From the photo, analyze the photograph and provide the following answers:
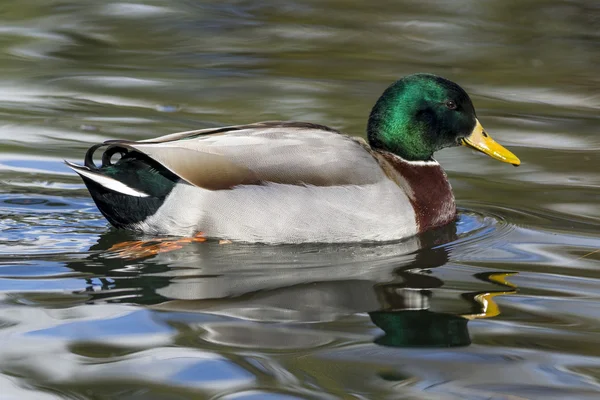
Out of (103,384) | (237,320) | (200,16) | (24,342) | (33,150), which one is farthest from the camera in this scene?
(200,16)

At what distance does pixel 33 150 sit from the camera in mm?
7719

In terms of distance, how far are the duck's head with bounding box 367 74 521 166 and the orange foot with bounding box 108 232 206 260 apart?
1318mm

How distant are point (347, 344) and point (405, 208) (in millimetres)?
1941

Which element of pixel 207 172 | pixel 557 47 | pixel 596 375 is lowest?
pixel 596 375

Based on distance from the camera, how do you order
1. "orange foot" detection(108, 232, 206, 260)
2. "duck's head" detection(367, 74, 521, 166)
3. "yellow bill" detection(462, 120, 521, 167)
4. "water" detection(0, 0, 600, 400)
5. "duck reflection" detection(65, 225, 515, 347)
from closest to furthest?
"water" detection(0, 0, 600, 400), "duck reflection" detection(65, 225, 515, 347), "orange foot" detection(108, 232, 206, 260), "duck's head" detection(367, 74, 521, 166), "yellow bill" detection(462, 120, 521, 167)

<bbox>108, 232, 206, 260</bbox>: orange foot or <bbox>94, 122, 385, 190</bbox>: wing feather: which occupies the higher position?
<bbox>94, 122, 385, 190</bbox>: wing feather

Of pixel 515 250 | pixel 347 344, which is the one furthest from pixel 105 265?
pixel 515 250

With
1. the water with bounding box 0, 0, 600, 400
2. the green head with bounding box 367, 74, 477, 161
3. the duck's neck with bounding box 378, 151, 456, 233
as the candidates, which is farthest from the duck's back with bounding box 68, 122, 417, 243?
the green head with bounding box 367, 74, 477, 161

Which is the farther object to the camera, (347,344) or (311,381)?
(347,344)

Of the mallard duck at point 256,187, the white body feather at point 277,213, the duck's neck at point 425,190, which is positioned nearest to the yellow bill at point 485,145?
the duck's neck at point 425,190

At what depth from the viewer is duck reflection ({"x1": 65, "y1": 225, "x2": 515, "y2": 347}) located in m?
4.66

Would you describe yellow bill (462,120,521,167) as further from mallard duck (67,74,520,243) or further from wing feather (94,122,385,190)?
wing feather (94,122,385,190)

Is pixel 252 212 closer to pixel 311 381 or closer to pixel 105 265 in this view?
pixel 105 265

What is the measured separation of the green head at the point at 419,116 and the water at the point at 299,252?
52 cm
